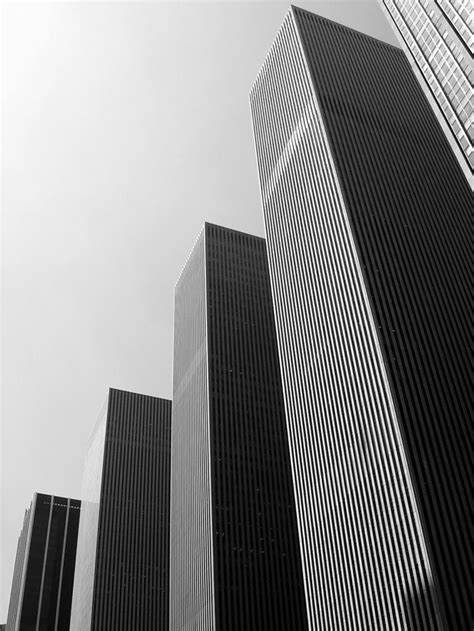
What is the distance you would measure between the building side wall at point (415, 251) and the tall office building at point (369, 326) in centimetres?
18

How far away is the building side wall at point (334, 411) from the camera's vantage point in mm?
67000

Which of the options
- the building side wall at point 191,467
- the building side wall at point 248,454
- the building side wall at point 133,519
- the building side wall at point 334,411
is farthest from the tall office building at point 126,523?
the building side wall at point 334,411

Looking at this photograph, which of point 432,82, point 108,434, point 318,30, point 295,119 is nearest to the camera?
point 432,82

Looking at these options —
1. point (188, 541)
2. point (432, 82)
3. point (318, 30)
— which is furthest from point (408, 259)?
point (188, 541)

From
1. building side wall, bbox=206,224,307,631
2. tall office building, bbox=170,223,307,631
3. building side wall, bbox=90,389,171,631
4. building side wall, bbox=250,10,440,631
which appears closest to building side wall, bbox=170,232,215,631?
tall office building, bbox=170,223,307,631

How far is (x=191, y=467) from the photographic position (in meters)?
128

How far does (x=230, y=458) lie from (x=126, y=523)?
61.3 metres

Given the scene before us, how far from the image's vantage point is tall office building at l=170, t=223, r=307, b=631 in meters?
105

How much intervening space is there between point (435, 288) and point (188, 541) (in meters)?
62.0

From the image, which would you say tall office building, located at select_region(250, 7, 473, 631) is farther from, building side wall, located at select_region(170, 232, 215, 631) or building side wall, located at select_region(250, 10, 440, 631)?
building side wall, located at select_region(170, 232, 215, 631)

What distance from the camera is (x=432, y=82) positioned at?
7306 centimetres

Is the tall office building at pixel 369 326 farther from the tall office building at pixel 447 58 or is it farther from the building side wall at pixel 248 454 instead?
the building side wall at pixel 248 454

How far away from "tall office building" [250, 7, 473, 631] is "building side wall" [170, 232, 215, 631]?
30437mm

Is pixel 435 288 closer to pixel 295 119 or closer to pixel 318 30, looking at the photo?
pixel 295 119
